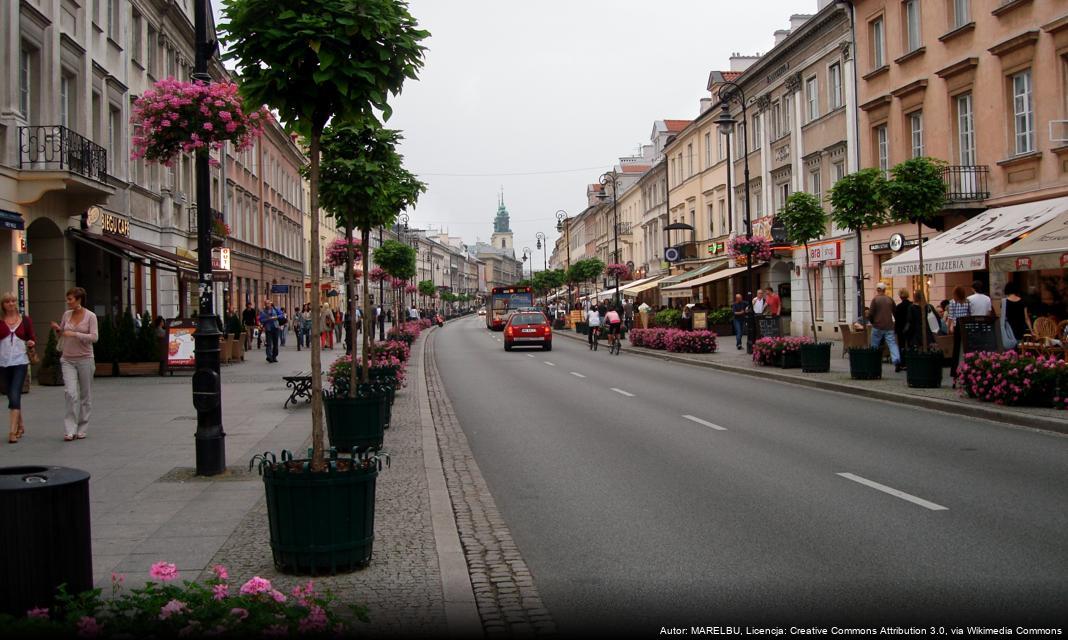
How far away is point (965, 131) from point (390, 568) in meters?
23.0

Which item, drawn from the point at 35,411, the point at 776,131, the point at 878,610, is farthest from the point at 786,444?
the point at 776,131

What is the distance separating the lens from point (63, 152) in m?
19.9

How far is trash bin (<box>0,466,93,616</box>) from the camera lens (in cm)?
427

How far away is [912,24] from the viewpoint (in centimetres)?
2669

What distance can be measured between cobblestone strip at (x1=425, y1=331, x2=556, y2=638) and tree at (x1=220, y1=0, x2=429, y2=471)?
132 centimetres

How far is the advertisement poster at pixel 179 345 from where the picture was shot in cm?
2233

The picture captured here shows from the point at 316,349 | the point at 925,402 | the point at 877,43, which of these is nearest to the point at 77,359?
the point at 316,349

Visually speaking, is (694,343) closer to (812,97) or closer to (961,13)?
(961,13)

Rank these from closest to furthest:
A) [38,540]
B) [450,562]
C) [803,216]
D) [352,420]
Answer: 1. [38,540]
2. [450,562]
3. [352,420]
4. [803,216]

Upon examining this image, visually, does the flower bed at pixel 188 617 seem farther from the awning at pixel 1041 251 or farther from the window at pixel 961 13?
the window at pixel 961 13

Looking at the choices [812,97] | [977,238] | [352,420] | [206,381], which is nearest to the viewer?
[206,381]

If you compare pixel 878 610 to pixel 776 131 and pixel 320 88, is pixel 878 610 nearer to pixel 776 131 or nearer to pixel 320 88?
pixel 320 88

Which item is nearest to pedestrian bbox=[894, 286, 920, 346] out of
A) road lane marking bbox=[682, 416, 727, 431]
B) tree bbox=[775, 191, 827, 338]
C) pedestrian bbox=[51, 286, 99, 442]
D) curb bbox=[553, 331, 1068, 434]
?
curb bbox=[553, 331, 1068, 434]

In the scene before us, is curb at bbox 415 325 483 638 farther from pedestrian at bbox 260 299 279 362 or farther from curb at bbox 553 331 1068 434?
pedestrian at bbox 260 299 279 362
